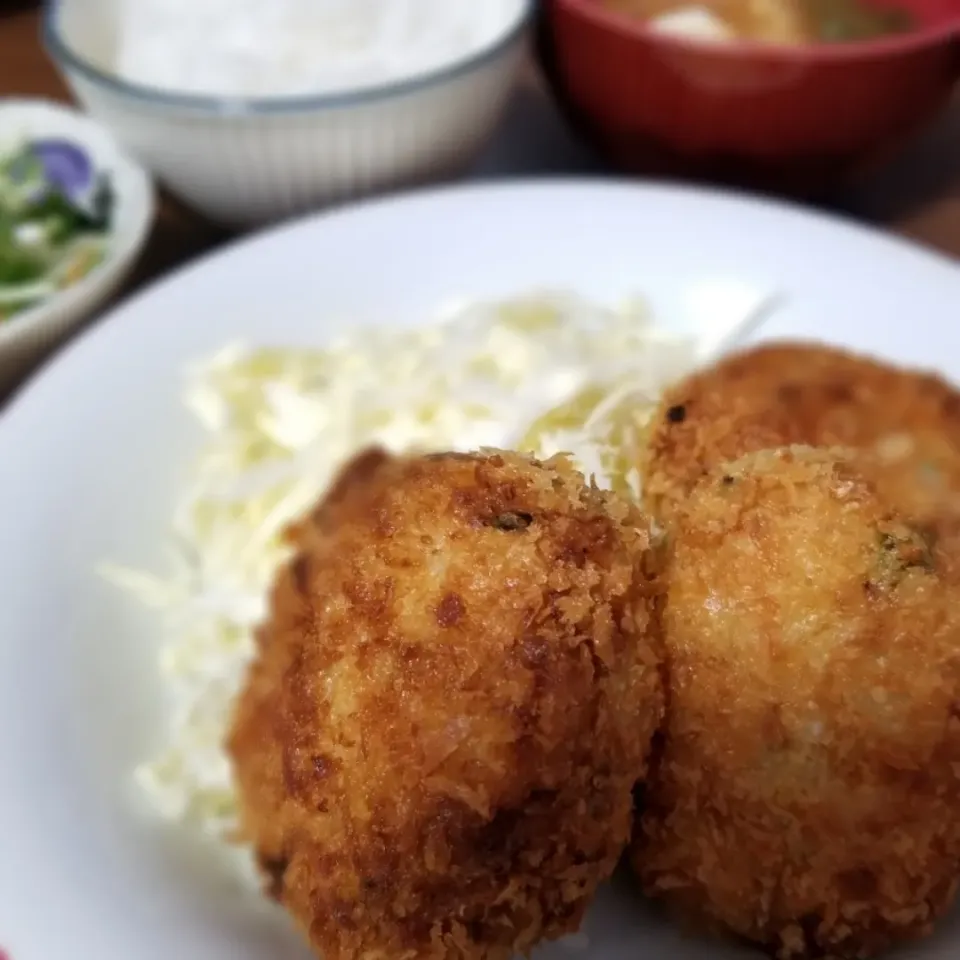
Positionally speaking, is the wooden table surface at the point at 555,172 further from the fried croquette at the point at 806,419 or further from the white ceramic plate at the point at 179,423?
the fried croquette at the point at 806,419

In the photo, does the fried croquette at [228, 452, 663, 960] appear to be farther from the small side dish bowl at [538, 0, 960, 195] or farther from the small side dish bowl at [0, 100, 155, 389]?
the small side dish bowl at [538, 0, 960, 195]

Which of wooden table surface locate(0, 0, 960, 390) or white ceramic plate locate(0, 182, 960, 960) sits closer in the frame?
white ceramic plate locate(0, 182, 960, 960)

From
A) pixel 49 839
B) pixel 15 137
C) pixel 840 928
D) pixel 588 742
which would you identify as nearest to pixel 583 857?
pixel 588 742

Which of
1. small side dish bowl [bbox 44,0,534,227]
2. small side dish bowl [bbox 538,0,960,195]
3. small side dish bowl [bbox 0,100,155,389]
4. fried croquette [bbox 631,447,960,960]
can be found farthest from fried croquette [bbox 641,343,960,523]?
small side dish bowl [bbox 0,100,155,389]

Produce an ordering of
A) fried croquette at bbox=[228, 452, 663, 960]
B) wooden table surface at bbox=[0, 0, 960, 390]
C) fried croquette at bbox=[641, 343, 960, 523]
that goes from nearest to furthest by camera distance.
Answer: fried croquette at bbox=[228, 452, 663, 960]
fried croquette at bbox=[641, 343, 960, 523]
wooden table surface at bbox=[0, 0, 960, 390]

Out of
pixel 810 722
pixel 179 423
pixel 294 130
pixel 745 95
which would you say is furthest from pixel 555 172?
pixel 810 722

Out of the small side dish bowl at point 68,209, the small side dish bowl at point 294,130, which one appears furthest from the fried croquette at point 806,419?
the small side dish bowl at point 68,209

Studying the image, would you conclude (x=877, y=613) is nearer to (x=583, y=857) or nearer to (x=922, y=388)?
(x=583, y=857)
